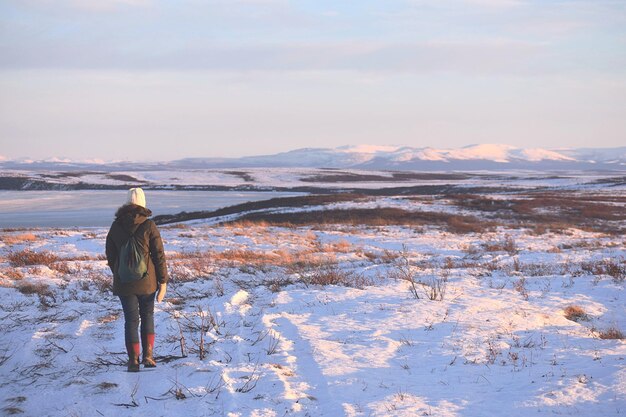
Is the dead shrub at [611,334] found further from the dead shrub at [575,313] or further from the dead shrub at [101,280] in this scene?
the dead shrub at [101,280]

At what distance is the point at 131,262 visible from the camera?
5746mm

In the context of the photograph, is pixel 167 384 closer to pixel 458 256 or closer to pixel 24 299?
pixel 24 299

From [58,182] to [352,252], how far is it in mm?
68981

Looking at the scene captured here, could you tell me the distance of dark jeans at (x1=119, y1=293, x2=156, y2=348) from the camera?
5840 mm

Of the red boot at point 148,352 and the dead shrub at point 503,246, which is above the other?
the red boot at point 148,352

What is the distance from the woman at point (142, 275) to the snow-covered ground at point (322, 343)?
13.7 inches

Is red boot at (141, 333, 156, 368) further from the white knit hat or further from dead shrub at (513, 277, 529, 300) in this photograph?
dead shrub at (513, 277, 529, 300)

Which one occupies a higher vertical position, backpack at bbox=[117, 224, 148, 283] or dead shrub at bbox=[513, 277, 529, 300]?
backpack at bbox=[117, 224, 148, 283]

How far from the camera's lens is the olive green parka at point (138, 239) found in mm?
5789

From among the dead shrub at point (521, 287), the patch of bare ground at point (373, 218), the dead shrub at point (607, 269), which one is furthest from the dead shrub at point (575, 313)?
the patch of bare ground at point (373, 218)

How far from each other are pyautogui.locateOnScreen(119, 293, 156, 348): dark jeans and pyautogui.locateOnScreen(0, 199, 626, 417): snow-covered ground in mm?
381

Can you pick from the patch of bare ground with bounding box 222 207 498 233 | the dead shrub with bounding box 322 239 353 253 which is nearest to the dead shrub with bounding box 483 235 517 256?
the dead shrub with bounding box 322 239 353 253

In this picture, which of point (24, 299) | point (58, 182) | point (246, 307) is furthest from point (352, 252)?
point (58, 182)

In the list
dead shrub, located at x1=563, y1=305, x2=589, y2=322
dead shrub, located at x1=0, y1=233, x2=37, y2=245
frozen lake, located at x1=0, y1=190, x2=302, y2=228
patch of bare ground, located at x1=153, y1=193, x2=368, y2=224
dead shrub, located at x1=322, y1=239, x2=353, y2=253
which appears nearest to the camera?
dead shrub, located at x1=563, y1=305, x2=589, y2=322
